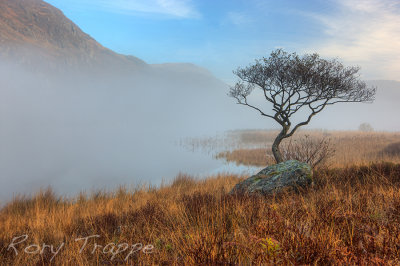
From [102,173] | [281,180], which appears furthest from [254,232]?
[102,173]

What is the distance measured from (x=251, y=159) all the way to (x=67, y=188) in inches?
712

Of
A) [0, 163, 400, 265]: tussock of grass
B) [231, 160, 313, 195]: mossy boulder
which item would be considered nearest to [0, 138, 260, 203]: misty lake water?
[231, 160, 313, 195]: mossy boulder

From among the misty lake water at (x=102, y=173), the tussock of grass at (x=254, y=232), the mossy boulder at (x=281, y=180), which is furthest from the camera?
the misty lake water at (x=102, y=173)

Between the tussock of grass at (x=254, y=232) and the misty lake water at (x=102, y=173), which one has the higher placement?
the tussock of grass at (x=254, y=232)

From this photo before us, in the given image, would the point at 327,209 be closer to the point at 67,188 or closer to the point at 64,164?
the point at 67,188

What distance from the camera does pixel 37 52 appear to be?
197750 mm

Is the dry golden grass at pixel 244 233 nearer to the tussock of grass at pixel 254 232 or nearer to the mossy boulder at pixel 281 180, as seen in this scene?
the tussock of grass at pixel 254 232

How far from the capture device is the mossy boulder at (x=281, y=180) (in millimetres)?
7125

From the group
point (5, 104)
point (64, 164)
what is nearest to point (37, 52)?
point (5, 104)

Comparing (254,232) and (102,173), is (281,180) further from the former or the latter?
(102,173)

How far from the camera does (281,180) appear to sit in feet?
23.9

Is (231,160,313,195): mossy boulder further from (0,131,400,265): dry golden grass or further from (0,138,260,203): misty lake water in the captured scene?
(0,138,260,203): misty lake water

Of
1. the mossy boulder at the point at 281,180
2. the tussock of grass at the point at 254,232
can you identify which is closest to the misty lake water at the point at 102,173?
the mossy boulder at the point at 281,180

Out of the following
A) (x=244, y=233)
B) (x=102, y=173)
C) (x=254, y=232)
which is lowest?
(x=102, y=173)
